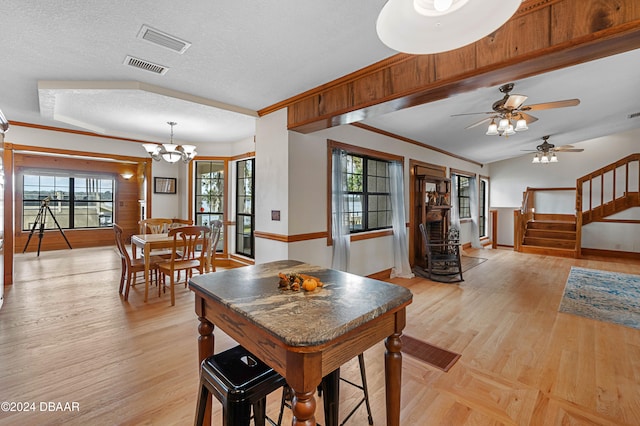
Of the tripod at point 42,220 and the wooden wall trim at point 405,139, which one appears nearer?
the wooden wall trim at point 405,139

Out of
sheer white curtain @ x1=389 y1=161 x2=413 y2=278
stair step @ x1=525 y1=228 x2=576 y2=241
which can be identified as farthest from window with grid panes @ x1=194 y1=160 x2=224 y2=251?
stair step @ x1=525 y1=228 x2=576 y2=241

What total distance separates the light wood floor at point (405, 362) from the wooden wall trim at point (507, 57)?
2176mm

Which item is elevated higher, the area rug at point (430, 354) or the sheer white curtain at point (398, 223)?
the sheer white curtain at point (398, 223)

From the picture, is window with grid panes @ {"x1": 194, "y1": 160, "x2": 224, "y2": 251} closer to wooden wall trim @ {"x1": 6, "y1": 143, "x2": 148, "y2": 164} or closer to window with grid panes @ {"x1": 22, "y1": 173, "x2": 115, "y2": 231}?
wooden wall trim @ {"x1": 6, "y1": 143, "x2": 148, "y2": 164}

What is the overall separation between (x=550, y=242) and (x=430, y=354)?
7130 mm

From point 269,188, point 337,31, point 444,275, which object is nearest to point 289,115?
point 269,188

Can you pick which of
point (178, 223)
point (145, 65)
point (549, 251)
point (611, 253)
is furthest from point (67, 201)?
point (611, 253)

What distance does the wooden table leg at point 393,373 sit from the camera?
1327mm

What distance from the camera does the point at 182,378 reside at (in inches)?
80.7

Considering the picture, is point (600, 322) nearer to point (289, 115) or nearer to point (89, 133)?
point (289, 115)

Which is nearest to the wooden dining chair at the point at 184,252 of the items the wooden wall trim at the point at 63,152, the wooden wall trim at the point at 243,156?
the wooden wall trim at the point at 243,156

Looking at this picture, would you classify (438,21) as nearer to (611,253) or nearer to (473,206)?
(473,206)

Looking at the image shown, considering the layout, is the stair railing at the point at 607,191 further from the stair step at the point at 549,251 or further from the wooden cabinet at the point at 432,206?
the wooden cabinet at the point at 432,206

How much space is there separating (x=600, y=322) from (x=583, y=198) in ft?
21.2
